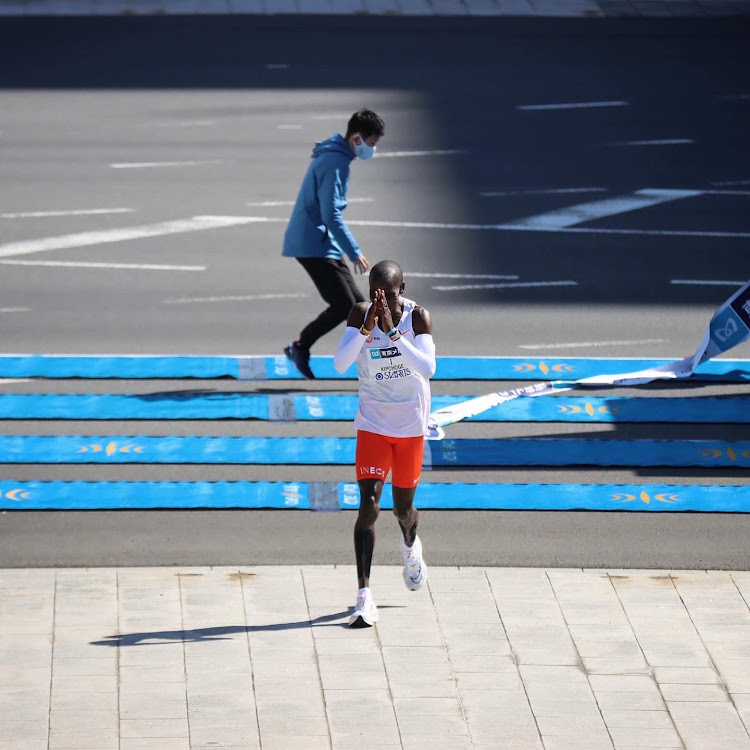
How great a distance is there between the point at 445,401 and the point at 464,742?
4.95 metres

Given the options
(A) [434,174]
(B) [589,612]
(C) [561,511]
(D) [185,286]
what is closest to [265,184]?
(A) [434,174]

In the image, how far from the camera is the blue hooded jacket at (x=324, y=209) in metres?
11.0

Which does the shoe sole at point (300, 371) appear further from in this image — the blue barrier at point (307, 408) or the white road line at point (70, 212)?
the white road line at point (70, 212)

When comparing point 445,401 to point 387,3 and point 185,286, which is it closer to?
point 185,286

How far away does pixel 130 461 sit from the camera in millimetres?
10227

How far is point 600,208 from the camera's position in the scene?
16.8 m

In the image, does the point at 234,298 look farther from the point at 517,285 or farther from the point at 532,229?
the point at 532,229

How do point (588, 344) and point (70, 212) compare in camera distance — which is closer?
point (588, 344)

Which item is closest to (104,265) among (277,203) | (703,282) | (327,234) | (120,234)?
(120,234)

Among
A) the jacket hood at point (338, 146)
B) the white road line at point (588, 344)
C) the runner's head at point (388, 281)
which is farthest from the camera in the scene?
the white road line at point (588, 344)

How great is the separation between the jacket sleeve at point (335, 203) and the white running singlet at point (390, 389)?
3.46 m

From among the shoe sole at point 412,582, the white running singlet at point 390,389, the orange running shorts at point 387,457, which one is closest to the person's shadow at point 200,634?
the shoe sole at point 412,582

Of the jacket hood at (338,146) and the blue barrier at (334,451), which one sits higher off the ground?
the jacket hood at (338,146)

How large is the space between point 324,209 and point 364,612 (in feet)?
14.6
